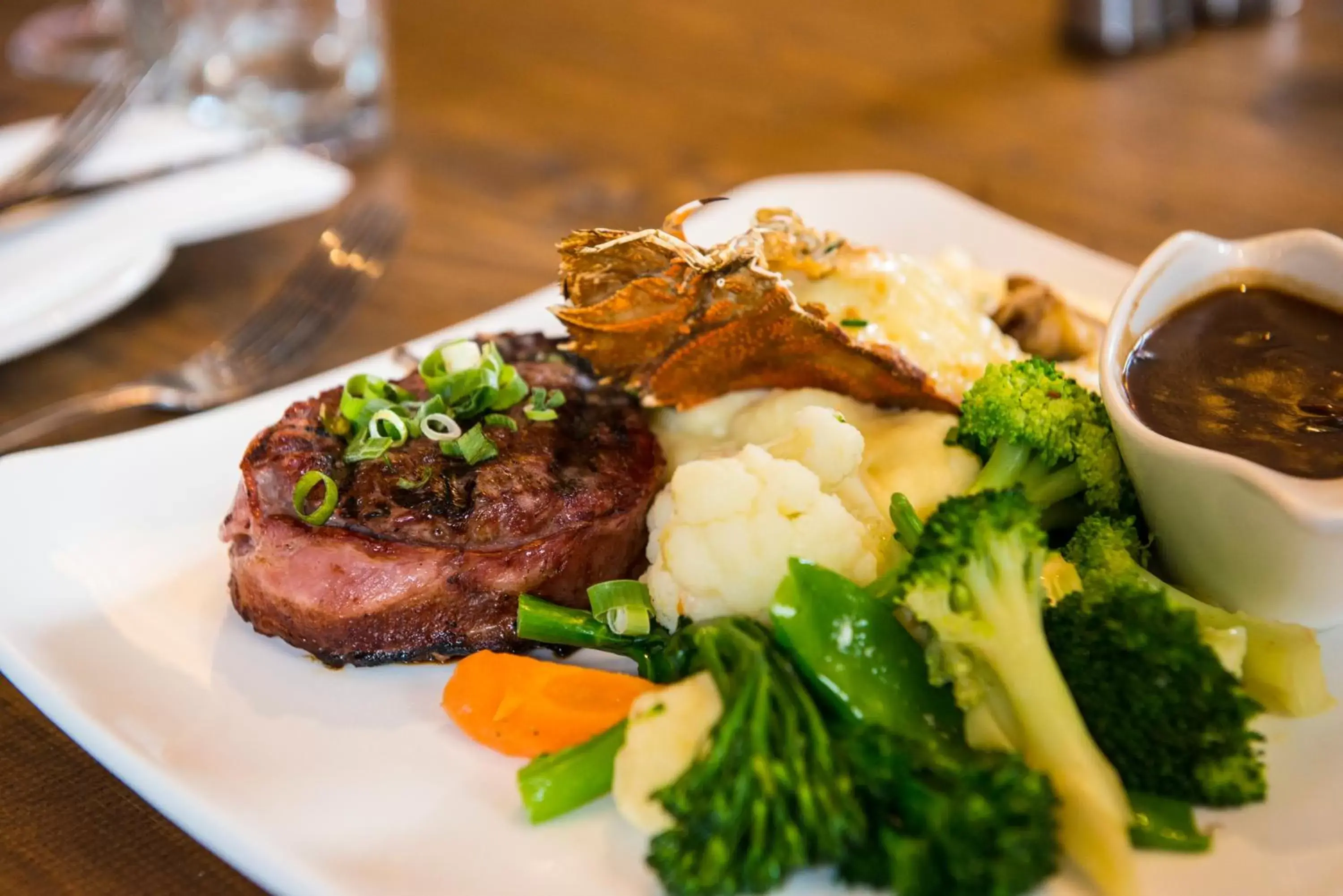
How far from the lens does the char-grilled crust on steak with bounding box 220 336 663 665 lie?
2.46 m

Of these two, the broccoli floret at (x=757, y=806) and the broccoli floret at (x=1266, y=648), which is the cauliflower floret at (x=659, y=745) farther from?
the broccoli floret at (x=1266, y=648)

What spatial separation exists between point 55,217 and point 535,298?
1896mm

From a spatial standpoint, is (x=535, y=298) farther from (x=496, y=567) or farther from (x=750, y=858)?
(x=750, y=858)

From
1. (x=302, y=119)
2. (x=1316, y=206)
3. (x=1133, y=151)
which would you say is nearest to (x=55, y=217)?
(x=302, y=119)

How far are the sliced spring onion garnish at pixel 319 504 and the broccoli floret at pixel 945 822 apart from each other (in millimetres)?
1136

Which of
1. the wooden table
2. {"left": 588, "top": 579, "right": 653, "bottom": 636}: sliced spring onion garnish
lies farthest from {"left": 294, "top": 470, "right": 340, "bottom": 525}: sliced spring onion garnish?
the wooden table

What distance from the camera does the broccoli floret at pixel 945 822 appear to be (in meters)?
1.87

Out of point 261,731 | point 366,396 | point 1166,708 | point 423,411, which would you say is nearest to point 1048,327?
point 1166,708

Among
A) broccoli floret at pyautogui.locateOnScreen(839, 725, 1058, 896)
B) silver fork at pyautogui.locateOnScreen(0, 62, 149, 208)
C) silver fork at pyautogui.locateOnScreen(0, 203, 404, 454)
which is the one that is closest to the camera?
broccoli floret at pyautogui.locateOnScreen(839, 725, 1058, 896)

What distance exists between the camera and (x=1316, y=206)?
5.17 meters

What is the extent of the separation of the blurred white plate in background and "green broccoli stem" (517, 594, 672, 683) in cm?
221

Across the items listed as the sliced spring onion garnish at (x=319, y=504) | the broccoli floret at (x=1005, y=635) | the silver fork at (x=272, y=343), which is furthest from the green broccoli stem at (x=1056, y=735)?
the silver fork at (x=272, y=343)

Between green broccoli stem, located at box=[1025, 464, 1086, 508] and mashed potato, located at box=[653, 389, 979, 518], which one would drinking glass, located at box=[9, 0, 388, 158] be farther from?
green broccoli stem, located at box=[1025, 464, 1086, 508]

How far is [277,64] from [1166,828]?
5390 millimetres
